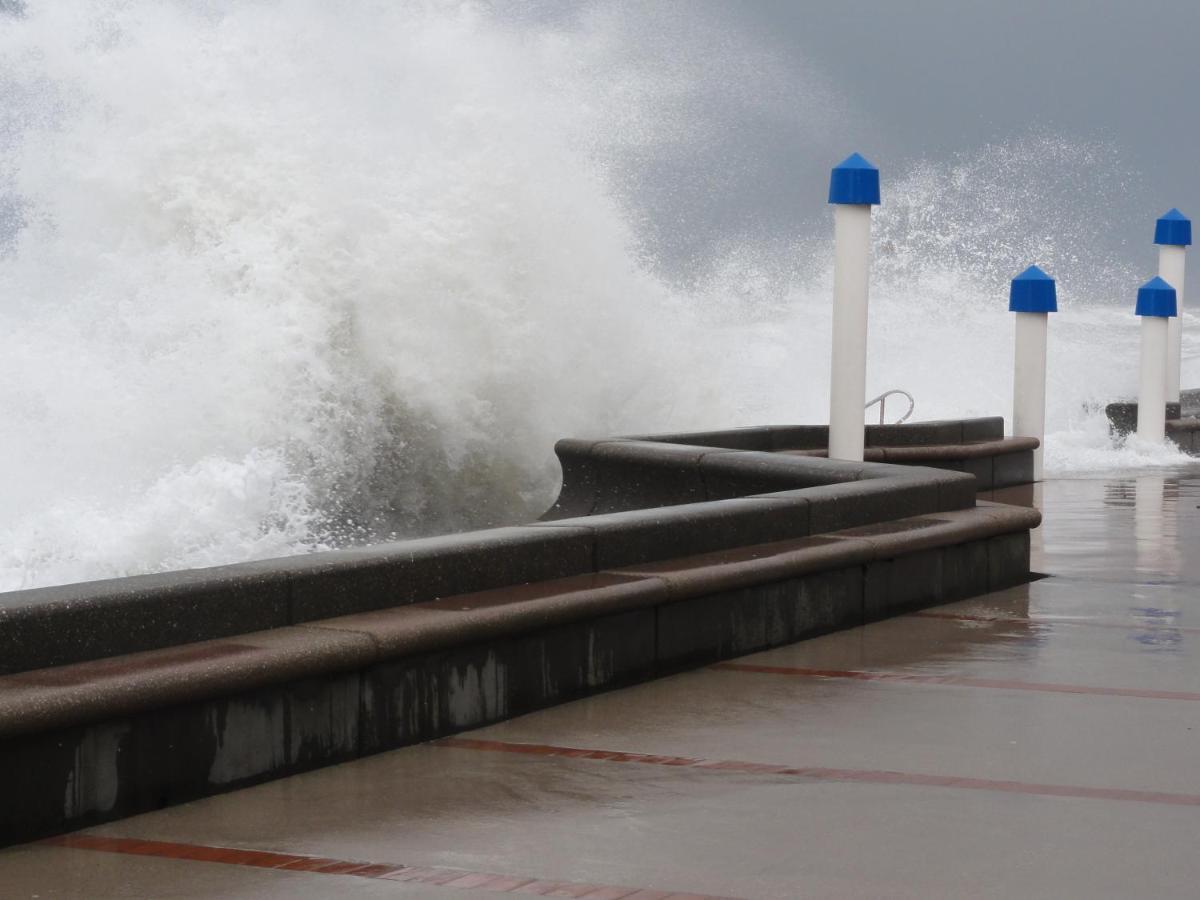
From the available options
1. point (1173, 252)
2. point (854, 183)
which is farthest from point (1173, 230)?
point (854, 183)

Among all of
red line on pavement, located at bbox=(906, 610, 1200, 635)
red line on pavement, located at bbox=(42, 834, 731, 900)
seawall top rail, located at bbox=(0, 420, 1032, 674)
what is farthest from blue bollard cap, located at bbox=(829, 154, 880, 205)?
red line on pavement, located at bbox=(42, 834, 731, 900)

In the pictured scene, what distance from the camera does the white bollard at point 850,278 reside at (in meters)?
11.1

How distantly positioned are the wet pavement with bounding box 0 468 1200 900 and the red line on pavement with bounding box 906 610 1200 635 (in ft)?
2.13

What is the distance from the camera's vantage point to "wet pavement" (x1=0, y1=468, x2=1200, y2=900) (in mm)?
3977

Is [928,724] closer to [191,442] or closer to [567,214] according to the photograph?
[191,442]

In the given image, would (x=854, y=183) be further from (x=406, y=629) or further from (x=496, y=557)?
(x=406, y=629)

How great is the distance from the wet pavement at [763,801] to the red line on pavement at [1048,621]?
2.13ft

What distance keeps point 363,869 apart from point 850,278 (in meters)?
7.68

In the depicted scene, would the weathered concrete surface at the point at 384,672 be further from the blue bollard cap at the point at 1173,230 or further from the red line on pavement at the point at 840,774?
the blue bollard cap at the point at 1173,230

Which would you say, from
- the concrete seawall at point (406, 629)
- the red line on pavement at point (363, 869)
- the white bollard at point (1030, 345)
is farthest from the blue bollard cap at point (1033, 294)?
the red line on pavement at point (363, 869)

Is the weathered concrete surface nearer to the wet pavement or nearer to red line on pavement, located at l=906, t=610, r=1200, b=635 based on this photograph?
the wet pavement

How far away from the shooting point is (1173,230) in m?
19.2

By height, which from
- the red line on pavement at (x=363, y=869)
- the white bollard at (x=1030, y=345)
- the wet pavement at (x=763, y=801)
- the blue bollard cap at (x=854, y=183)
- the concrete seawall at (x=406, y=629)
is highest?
the blue bollard cap at (x=854, y=183)

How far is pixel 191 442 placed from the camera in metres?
13.3
